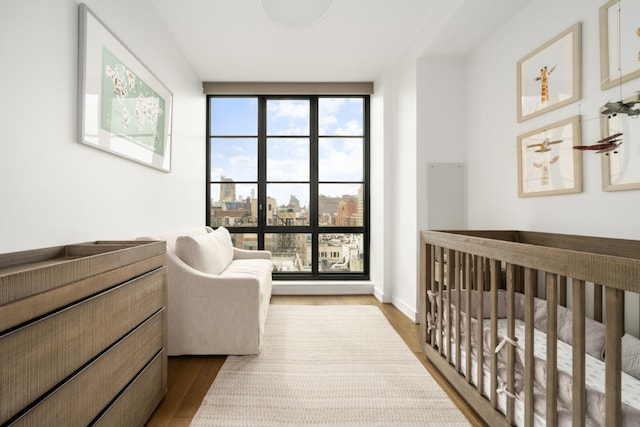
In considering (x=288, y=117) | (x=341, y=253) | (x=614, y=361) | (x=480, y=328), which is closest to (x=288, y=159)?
(x=288, y=117)

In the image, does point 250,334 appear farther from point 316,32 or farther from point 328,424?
point 316,32

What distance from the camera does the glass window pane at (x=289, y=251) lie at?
4.08m

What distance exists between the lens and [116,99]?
190cm

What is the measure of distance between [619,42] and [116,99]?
8.93 feet

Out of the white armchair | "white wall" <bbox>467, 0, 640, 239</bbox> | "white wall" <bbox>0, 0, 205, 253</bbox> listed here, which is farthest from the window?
the white armchair

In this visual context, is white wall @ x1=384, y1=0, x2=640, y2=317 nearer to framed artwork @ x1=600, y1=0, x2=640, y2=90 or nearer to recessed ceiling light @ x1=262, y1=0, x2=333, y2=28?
framed artwork @ x1=600, y1=0, x2=640, y2=90

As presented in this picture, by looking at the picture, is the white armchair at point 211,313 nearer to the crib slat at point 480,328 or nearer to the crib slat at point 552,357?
the crib slat at point 480,328

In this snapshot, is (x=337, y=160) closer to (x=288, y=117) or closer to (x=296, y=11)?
(x=288, y=117)

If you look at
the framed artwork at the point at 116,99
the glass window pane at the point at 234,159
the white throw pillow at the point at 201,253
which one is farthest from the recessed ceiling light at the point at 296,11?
the glass window pane at the point at 234,159

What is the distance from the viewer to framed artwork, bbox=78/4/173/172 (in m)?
1.62

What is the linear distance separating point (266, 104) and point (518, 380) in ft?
12.3

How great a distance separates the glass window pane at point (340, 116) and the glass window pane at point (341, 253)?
1343 mm

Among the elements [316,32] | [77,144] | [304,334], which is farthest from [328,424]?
[316,32]

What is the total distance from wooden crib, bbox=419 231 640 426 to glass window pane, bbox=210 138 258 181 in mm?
2593
